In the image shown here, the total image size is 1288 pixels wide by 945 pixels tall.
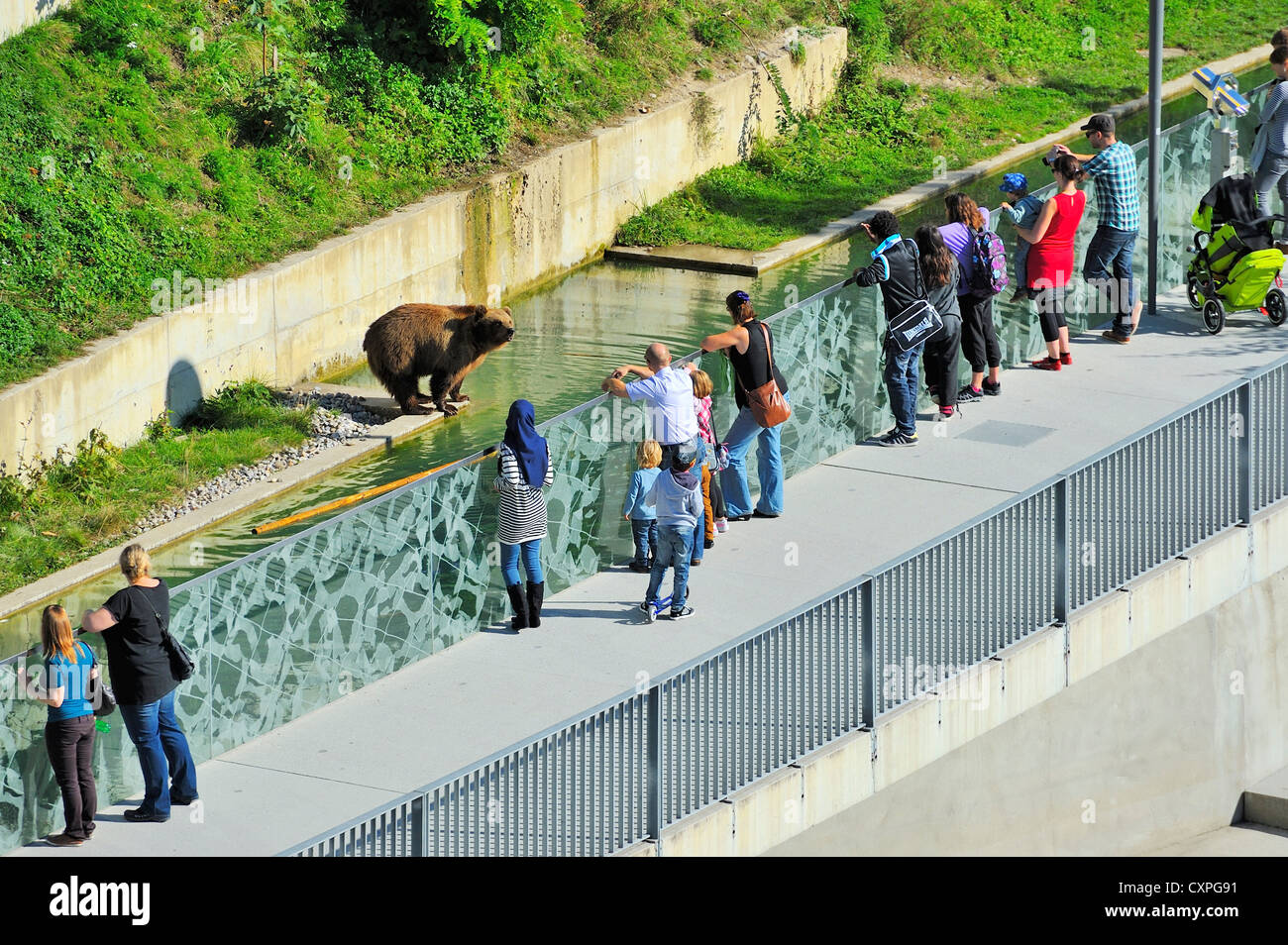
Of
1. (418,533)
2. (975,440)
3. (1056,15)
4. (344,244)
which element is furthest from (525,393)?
(1056,15)

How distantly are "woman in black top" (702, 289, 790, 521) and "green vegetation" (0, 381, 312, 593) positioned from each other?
5307mm

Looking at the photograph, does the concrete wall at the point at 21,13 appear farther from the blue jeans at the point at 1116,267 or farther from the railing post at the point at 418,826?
the railing post at the point at 418,826

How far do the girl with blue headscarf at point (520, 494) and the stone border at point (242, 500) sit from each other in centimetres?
422

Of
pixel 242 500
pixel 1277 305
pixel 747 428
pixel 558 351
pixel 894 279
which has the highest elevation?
pixel 894 279

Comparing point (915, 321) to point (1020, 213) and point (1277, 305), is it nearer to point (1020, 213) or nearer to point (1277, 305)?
point (1020, 213)

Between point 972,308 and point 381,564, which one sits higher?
point 972,308

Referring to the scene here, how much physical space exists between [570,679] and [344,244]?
31.1 ft

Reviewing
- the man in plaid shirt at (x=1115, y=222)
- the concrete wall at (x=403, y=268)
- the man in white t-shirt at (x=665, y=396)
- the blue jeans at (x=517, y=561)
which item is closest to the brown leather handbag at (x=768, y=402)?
the man in white t-shirt at (x=665, y=396)

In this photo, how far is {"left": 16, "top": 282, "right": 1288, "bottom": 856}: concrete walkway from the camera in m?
11.1

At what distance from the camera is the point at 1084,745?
13141 millimetres

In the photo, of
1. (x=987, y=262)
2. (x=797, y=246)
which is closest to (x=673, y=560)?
(x=987, y=262)

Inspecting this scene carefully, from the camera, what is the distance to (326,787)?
1119 cm

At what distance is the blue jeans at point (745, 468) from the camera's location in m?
14.4

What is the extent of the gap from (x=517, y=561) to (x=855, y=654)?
2385mm
